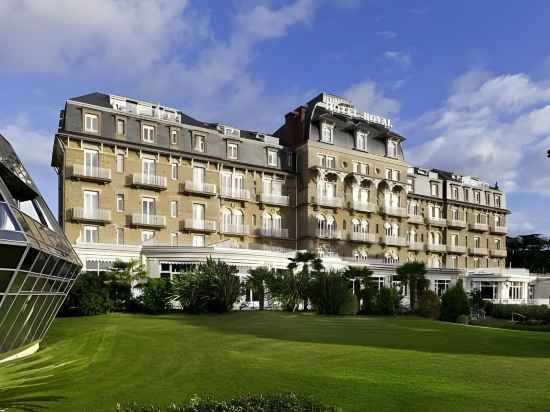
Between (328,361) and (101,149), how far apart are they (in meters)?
31.2

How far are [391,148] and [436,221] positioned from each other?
12.8 m

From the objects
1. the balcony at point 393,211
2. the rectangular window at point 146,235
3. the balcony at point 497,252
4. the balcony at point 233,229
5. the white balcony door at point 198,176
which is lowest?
the balcony at point 497,252

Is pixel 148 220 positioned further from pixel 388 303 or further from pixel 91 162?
pixel 388 303

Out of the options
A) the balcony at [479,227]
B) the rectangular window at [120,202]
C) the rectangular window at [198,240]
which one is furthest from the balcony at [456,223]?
the rectangular window at [120,202]

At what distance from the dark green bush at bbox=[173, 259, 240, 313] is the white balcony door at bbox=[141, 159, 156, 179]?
46.9 feet

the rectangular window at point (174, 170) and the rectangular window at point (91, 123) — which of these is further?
the rectangular window at point (174, 170)

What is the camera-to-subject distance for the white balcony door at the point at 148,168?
4309cm

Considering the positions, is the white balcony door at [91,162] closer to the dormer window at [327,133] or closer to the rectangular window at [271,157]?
the rectangular window at [271,157]

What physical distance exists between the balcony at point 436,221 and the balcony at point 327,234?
→ 16.9 m

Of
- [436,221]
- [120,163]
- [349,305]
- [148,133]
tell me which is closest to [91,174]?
[120,163]

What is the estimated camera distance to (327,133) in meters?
52.3

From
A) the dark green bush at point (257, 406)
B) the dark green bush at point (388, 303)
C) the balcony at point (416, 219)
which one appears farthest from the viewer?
the balcony at point (416, 219)

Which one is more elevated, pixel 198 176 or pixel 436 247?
pixel 198 176

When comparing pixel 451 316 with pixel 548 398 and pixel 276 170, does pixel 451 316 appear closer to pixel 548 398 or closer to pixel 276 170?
pixel 276 170
